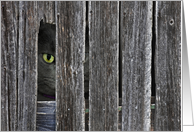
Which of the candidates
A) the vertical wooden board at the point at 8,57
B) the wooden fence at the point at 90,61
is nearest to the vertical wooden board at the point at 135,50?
the wooden fence at the point at 90,61

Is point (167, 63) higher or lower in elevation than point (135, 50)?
lower

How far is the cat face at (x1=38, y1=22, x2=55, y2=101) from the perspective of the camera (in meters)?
1.93

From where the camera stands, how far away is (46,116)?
1855 mm

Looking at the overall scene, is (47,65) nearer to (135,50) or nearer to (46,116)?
(46,116)

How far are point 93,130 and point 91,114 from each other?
0.17 m

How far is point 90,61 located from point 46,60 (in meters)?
0.59

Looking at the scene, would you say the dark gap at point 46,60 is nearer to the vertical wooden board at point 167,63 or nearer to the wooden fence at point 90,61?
the wooden fence at point 90,61

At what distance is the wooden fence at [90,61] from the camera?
1799mm

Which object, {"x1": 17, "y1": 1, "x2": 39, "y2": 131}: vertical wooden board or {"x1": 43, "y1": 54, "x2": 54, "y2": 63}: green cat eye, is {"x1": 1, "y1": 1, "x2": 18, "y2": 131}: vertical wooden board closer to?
{"x1": 17, "y1": 1, "x2": 39, "y2": 131}: vertical wooden board

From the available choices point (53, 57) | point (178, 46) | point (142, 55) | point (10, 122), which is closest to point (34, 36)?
point (53, 57)

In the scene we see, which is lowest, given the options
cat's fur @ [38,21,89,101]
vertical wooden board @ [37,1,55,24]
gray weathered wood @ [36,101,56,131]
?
gray weathered wood @ [36,101,56,131]

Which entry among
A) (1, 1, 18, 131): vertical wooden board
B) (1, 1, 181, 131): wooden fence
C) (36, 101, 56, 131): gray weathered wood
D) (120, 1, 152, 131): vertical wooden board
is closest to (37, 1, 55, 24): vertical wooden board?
(1, 1, 181, 131): wooden fence

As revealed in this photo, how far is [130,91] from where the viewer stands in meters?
1.84

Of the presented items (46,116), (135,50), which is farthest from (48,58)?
(135,50)
